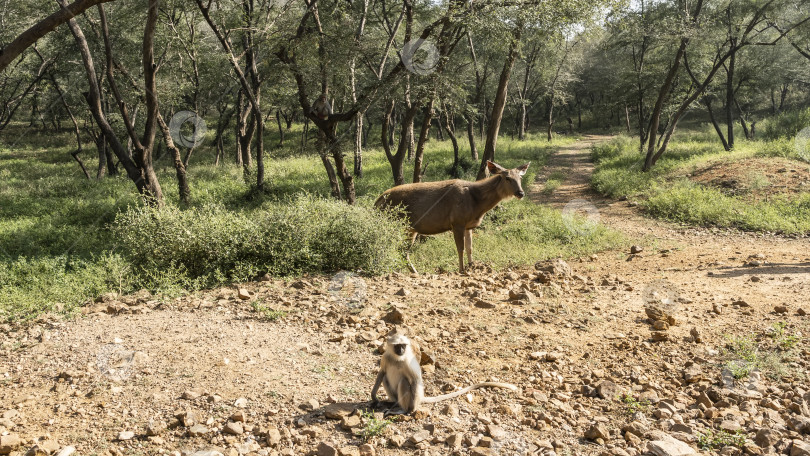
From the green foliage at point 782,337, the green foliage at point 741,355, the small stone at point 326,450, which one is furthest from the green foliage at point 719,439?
the small stone at point 326,450

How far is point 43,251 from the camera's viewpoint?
1237 cm

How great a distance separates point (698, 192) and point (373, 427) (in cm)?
1597

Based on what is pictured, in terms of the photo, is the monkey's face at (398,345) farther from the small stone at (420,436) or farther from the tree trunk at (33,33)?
the tree trunk at (33,33)

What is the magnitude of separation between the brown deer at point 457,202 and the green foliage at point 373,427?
6272 millimetres

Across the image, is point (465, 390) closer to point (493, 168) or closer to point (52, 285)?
point (493, 168)

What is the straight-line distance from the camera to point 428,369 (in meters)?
5.39

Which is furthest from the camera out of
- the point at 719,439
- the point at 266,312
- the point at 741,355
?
the point at 266,312

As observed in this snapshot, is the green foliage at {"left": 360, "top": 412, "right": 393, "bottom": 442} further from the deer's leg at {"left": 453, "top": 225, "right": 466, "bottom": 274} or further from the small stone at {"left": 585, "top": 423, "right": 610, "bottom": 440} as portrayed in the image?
the deer's leg at {"left": 453, "top": 225, "right": 466, "bottom": 274}

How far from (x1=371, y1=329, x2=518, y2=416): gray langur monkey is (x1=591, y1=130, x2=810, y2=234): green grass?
12.9m

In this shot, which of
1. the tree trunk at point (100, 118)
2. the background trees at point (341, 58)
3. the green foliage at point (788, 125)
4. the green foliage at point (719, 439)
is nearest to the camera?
the green foliage at point (719, 439)

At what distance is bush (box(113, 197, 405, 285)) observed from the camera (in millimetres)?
8148

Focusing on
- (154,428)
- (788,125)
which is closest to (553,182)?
(788,125)

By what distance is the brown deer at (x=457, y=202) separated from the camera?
10648mm

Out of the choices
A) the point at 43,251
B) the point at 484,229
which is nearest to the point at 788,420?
the point at 484,229
